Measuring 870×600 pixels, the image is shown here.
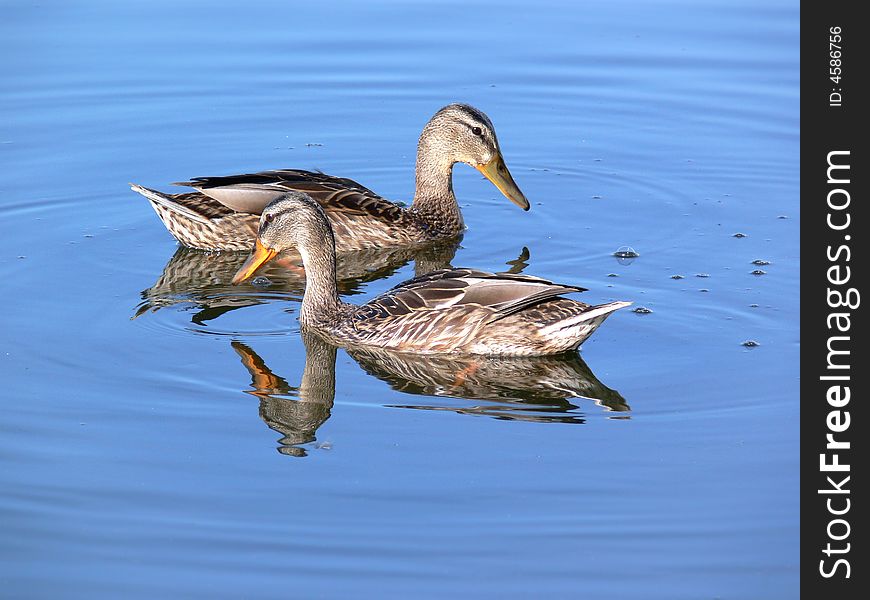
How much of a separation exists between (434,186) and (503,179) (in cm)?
60

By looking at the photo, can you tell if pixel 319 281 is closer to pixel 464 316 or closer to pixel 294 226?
pixel 294 226

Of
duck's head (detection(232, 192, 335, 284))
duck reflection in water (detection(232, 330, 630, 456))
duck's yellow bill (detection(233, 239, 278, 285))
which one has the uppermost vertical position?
duck's head (detection(232, 192, 335, 284))

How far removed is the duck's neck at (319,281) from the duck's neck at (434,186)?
232 cm

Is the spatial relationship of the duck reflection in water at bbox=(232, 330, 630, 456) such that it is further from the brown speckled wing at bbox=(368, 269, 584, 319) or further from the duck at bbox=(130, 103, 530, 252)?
the duck at bbox=(130, 103, 530, 252)

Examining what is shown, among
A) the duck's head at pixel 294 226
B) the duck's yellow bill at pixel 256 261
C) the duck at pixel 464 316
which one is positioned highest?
the duck's head at pixel 294 226

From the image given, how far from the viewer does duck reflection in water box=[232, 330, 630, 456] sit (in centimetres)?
817

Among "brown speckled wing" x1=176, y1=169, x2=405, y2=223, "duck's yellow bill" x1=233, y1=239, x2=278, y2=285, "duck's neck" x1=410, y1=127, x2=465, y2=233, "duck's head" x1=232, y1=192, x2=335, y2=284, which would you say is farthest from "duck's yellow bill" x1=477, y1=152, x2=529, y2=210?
"duck's yellow bill" x1=233, y1=239, x2=278, y2=285

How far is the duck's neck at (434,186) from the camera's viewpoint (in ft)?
40.0

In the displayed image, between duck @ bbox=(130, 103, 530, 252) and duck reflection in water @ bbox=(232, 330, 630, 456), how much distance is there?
240cm

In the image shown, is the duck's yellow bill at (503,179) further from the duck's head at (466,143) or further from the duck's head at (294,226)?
the duck's head at (294,226)

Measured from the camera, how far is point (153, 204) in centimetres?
1155

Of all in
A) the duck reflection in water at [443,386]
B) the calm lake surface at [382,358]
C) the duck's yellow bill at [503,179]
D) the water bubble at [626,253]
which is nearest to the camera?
the calm lake surface at [382,358]

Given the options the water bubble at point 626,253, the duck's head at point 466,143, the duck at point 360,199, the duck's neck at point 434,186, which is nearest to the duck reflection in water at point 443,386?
the water bubble at point 626,253

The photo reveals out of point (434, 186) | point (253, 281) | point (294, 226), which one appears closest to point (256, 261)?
point (294, 226)
